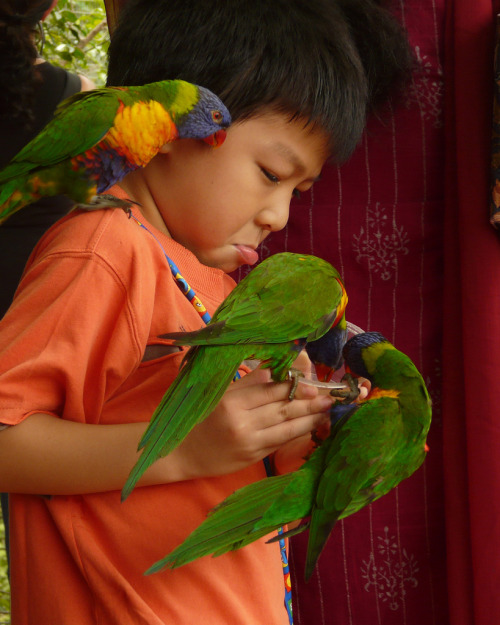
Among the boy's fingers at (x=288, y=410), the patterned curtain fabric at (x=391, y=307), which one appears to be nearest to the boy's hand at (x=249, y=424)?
the boy's fingers at (x=288, y=410)

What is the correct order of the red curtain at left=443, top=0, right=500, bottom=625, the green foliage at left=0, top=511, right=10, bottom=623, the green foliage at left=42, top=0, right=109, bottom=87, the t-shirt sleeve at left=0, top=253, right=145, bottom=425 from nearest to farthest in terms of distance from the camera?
the t-shirt sleeve at left=0, top=253, right=145, bottom=425, the red curtain at left=443, top=0, right=500, bottom=625, the green foliage at left=42, top=0, right=109, bottom=87, the green foliage at left=0, top=511, right=10, bottom=623

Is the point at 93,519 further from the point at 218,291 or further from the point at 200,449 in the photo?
the point at 218,291

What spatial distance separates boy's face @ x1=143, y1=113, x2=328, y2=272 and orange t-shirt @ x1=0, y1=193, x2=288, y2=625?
0.10m

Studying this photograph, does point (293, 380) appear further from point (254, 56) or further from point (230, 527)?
point (254, 56)

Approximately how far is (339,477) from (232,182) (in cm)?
40

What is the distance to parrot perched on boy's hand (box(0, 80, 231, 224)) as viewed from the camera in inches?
29.1

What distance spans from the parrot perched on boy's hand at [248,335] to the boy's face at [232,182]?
0.12 m

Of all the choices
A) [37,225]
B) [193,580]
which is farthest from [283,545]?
[37,225]

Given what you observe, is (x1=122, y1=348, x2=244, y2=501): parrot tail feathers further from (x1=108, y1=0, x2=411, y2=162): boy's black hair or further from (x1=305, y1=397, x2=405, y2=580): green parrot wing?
(x1=108, y1=0, x2=411, y2=162): boy's black hair

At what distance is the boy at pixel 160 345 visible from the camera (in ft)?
2.14

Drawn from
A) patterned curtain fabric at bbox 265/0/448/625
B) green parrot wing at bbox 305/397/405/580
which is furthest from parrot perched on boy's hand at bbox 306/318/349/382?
patterned curtain fabric at bbox 265/0/448/625

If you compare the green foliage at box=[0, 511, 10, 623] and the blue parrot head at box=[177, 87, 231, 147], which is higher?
the blue parrot head at box=[177, 87, 231, 147]

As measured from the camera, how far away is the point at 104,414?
28.9 inches

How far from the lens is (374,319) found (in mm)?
1253
